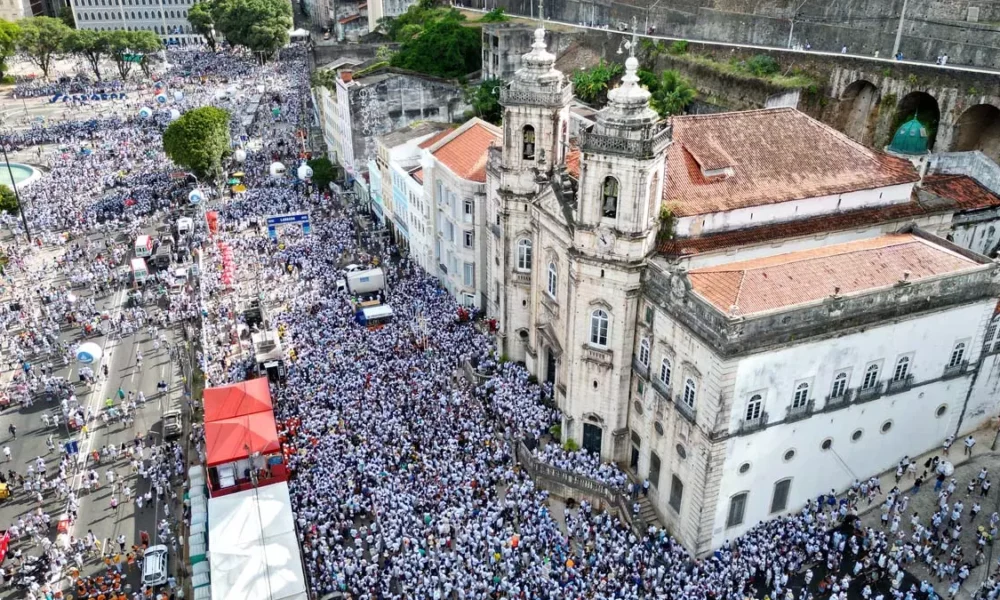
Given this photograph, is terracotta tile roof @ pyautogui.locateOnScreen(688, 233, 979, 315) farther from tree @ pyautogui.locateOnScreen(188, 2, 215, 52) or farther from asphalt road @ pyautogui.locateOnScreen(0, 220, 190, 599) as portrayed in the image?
tree @ pyautogui.locateOnScreen(188, 2, 215, 52)

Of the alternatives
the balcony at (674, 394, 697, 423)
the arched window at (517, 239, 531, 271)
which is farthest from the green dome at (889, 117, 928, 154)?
the balcony at (674, 394, 697, 423)

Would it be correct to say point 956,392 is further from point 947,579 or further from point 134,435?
point 134,435

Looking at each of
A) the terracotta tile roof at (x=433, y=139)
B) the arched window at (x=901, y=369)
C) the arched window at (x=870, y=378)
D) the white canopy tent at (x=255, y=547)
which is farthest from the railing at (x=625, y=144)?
the terracotta tile roof at (x=433, y=139)

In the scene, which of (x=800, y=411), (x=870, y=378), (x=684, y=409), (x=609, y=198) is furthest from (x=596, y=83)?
(x=800, y=411)

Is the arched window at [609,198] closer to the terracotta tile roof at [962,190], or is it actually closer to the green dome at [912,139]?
the terracotta tile roof at [962,190]

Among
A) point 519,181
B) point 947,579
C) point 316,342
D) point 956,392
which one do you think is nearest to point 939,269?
point 956,392
